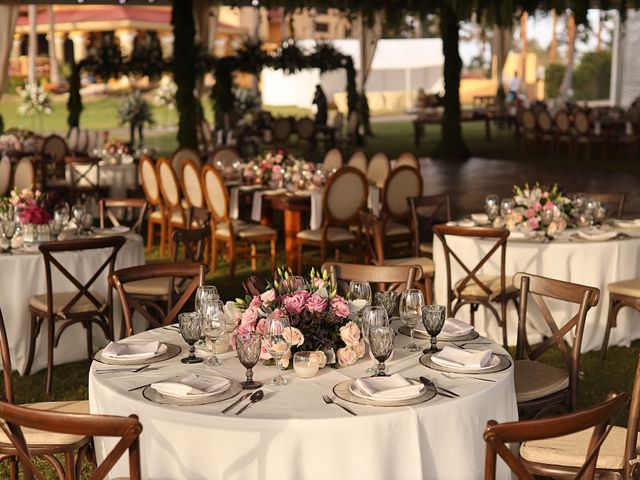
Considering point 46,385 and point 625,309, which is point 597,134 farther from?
point 46,385

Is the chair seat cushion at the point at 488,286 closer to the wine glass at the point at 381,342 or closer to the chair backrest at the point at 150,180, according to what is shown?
the wine glass at the point at 381,342

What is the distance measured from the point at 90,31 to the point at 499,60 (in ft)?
75.8

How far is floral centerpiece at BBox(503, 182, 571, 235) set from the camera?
6.31 m

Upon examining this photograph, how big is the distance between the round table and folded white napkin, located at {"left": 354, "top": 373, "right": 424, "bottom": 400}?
0.16 feet

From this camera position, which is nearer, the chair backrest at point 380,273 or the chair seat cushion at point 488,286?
the chair backrest at point 380,273

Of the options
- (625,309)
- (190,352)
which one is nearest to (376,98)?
(625,309)

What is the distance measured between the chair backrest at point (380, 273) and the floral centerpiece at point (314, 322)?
86 cm

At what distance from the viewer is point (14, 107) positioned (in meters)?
36.1

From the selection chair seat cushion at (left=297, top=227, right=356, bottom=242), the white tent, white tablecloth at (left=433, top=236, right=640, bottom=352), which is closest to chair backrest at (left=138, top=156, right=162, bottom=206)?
chair seat cushion at (left=297, top=227, right=356, bottom=242)

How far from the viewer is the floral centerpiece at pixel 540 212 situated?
6312mm

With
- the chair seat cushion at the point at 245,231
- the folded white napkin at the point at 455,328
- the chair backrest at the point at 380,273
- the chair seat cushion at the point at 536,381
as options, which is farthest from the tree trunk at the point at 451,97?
the folded white napkin at the point at 455,328

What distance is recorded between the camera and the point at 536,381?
415cm

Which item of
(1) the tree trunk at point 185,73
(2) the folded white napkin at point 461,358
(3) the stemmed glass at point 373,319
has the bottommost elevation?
(2) the folded white napkin at point 461,358

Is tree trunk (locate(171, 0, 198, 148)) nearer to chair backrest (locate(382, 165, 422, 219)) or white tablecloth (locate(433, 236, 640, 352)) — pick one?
chair backrest (locate(382, 165, 422, 219))
